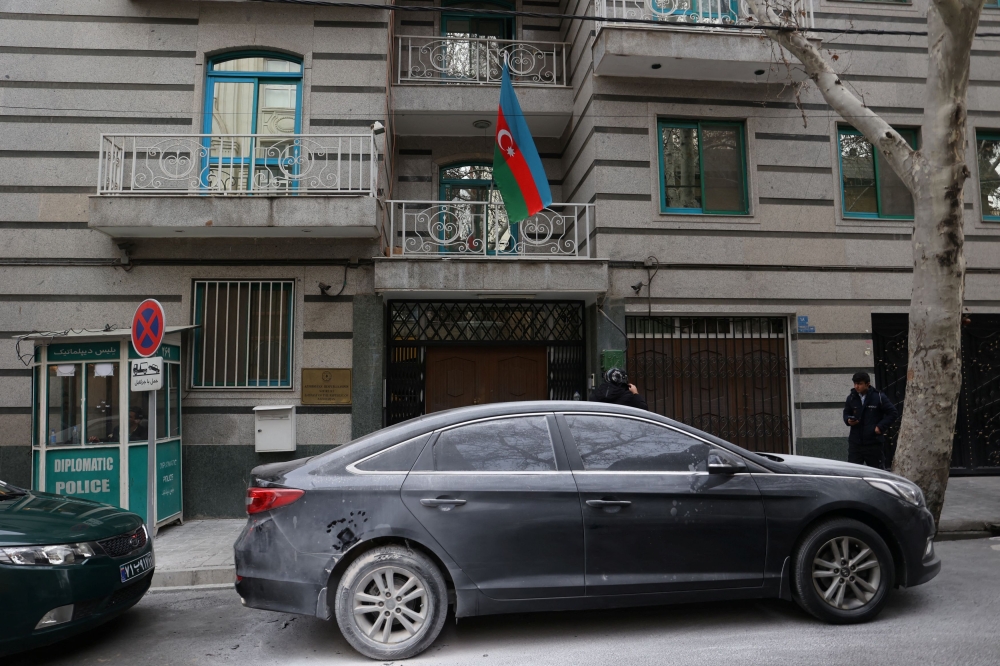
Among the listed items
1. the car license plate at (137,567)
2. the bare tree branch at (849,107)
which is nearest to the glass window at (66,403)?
the car license plate at (137,567)

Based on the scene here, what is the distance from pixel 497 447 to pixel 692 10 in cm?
846

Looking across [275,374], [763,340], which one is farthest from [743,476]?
[275,374]

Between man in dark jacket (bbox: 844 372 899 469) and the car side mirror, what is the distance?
4.57m

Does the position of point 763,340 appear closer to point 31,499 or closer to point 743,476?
point 743,476

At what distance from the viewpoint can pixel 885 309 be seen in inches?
408

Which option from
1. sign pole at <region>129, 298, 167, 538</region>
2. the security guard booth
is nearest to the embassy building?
the security guard booth

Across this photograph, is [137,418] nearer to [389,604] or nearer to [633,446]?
[389,604]

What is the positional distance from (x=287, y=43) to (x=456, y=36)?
9.07 feet

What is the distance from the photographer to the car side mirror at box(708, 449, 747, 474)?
15.7 feet

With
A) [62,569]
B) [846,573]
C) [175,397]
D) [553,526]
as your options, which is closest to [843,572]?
[846,573]

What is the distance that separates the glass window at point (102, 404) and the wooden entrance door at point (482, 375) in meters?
4.14

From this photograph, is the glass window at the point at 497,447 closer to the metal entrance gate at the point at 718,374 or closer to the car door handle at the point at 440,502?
the car door handle at the point at 440,502

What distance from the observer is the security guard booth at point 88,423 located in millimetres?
8227

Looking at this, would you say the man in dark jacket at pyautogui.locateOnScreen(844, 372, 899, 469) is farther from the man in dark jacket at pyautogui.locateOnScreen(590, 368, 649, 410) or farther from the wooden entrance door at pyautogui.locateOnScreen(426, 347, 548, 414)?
the wooden entrance door at pyautogui.locateOnScreen(426, 347, 548, 414)
